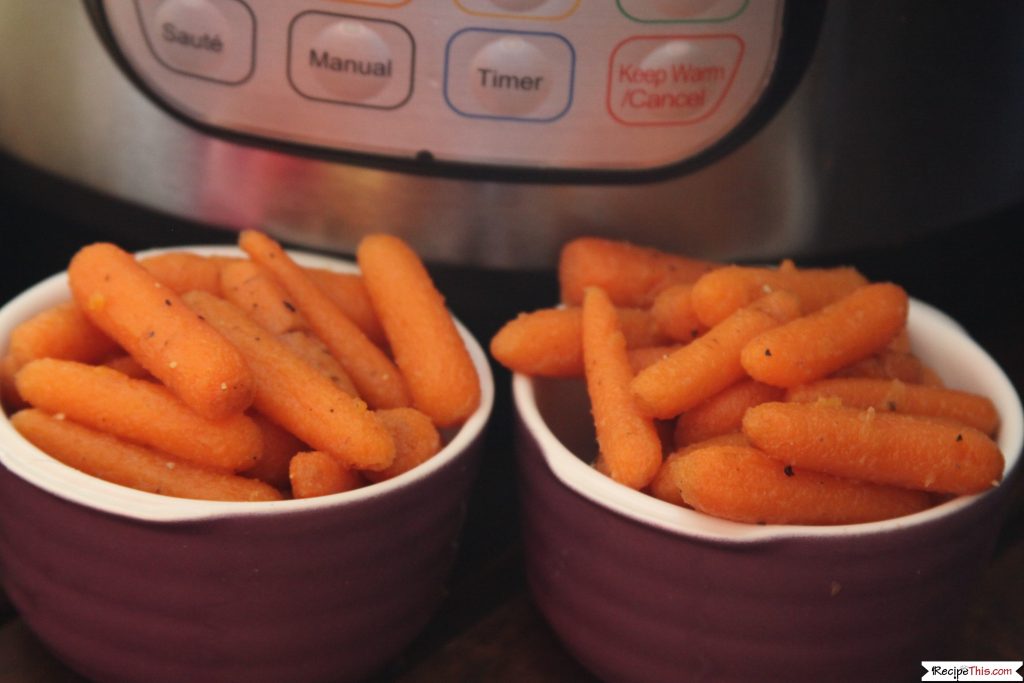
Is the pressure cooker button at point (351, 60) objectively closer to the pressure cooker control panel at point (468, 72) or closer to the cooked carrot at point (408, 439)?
the pressure cooker control panel at point (468, 72)

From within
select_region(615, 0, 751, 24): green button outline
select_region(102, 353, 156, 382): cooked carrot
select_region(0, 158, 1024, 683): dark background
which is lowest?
select_region(0, 158, 1024, 683): dark background

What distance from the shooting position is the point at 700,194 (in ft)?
1.82

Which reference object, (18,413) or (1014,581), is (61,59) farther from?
(1014,581)

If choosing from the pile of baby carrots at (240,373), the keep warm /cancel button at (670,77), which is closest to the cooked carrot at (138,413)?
the pile of baby carrots at (240,373)

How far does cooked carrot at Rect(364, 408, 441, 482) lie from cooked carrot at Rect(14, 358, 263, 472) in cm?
5

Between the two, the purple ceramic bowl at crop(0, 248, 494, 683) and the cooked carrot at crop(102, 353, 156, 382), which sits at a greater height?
the cooked carrot at crop(102, 353, 156, 382)

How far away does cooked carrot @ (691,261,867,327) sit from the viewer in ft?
1.63

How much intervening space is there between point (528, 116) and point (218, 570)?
0.75 feet

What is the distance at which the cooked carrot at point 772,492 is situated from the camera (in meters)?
0.42

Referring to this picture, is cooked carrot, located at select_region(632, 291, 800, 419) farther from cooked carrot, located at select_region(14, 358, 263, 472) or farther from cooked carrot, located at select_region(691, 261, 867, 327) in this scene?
cooked carrot, located at select_region(14, 358, 263, 472)

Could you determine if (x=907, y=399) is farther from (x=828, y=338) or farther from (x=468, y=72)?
(x=468, y=72)

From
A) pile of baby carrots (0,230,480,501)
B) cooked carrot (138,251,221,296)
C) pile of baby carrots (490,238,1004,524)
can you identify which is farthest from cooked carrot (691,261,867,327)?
cooked carrot (138,251,221,296)

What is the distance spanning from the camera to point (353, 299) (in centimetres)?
54

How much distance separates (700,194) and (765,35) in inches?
3.1
